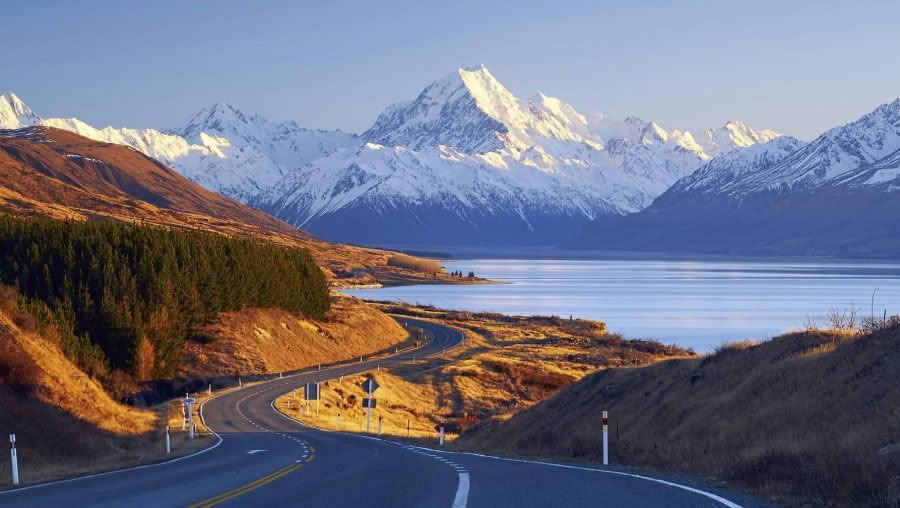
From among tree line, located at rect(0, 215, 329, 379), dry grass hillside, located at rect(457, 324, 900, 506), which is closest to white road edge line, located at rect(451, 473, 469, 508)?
dry grass hillside, located at rect(457, 324, 900, 506)

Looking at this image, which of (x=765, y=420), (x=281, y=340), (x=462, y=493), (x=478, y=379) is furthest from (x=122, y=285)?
(x=462, y=493)

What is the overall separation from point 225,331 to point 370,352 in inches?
712

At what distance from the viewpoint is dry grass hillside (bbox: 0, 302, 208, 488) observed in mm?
28372

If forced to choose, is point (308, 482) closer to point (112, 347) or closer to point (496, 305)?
point (112, 347)

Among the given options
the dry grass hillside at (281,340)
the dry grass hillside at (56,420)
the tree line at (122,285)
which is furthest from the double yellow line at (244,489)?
the dry grass hillside at (281,340)

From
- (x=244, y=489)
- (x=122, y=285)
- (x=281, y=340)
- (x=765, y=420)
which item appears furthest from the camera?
(x=281, y=340)

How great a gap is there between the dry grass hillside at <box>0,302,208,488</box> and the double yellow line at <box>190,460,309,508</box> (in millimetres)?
4714

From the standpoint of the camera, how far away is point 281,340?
308 feet

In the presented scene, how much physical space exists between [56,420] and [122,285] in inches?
1557

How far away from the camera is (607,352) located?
317 ft

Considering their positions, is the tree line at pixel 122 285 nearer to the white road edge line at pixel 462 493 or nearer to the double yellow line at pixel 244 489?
the double yellow line at pixel 244 489

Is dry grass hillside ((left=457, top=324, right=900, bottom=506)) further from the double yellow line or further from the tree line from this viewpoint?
the tree line

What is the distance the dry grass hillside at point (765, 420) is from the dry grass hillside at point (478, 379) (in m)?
14.7

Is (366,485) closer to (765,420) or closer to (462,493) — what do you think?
(462,493)
